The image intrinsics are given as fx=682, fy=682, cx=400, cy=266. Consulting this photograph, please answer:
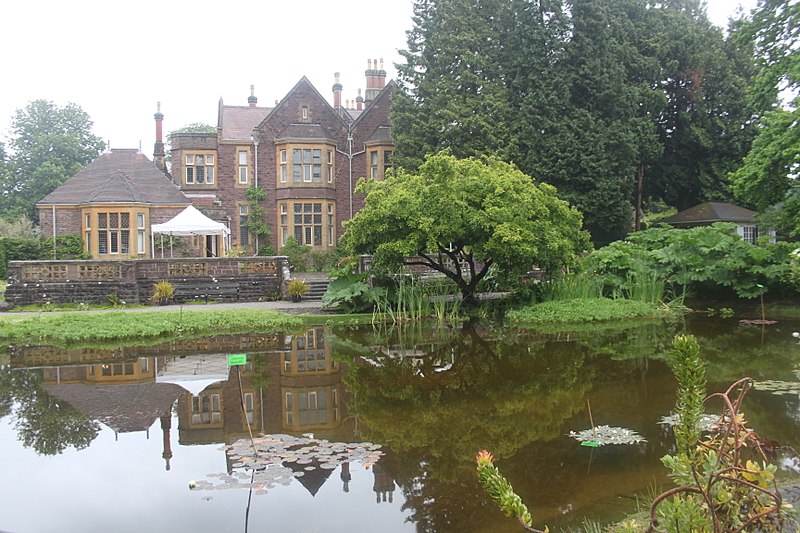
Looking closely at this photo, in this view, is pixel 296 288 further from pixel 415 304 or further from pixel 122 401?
pixel 122 401

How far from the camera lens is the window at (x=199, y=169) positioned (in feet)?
108

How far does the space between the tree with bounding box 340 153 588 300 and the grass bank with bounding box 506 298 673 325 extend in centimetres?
116

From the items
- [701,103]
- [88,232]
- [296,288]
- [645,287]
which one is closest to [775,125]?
[645,287]

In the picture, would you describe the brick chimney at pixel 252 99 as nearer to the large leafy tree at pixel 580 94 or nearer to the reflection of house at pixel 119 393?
the large leafy tree at pixel 580 94

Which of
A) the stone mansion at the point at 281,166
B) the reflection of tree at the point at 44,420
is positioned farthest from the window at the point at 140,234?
the reflection of tree at the point at 44,420

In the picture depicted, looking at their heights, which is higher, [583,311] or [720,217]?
[720,217]

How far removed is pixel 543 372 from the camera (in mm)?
11008

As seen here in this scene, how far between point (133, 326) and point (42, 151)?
135 feet

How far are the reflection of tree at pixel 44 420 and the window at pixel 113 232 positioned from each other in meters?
18.0

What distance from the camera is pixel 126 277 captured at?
866 inches

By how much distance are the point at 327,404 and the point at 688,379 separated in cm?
641

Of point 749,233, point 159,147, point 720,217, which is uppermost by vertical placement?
point 159,147

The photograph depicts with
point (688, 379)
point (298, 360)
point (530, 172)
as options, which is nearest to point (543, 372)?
point (298, 360)

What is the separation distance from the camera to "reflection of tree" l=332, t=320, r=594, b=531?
6.12m
